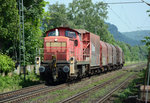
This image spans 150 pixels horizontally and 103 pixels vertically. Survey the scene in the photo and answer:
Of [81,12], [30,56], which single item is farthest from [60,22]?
[30,56]

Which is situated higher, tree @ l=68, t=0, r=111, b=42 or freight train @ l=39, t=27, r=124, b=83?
tree @ l=68, t=0, r=111, b=42

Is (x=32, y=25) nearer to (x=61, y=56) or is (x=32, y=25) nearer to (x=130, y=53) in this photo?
(x=61, y=56)

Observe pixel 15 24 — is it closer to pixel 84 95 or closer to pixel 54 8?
pixel 84 95

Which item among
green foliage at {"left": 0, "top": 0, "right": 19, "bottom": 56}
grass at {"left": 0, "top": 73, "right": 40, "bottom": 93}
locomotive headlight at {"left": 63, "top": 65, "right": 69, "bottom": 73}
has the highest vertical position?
green foliage at {"left": 0, "top": 0, "right": 19, "bottom": 56}

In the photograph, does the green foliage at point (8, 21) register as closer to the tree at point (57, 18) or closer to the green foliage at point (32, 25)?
the green foliage at point (32, 25)

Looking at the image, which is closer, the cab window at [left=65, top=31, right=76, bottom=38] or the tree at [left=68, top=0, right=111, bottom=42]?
the cab window at [left=65, top=31, right=76, bottom=38]

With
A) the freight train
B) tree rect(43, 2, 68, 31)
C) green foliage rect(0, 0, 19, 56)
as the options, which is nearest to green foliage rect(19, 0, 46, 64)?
green foliage rect(0, 0, 19, 56)

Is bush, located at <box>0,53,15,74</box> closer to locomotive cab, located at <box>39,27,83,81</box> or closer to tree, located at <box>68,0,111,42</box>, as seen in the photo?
locomotive cab, located at <box>39,27,83,81</box>

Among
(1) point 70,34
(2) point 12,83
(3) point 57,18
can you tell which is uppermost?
(3) point 57,18

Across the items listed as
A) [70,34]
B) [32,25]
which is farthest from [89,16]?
[70,34]

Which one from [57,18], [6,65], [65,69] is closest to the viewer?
[65,69]

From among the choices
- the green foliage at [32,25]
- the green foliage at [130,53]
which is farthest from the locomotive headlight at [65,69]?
the green foliage at [130,53]

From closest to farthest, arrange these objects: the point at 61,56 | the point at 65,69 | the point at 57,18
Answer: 1. the point at 65,69
2. the point at 61,56
3. the point at 57,18

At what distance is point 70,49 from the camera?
1568 cm
